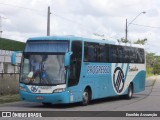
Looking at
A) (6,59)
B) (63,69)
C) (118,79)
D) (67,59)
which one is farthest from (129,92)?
(6,59)

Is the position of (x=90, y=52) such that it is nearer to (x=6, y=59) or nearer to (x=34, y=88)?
(x=34, y=88)

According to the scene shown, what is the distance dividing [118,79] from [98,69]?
3.07 m

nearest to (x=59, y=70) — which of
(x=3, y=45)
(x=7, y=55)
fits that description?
(x=7, y=55)

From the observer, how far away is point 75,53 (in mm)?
20609

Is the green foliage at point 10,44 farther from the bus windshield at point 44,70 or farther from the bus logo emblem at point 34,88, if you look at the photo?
the bus logo emblem at point 34,88

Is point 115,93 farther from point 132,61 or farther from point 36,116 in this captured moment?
point 36,116

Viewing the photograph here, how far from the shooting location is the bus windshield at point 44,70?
65.3ft

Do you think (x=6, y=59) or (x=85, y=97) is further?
(x=6, y=59)

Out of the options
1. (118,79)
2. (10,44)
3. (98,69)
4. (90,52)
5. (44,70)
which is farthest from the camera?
(10,44)

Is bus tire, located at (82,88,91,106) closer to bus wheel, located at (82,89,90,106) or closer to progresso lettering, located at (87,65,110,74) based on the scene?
bus wheel, located at (82,89,90,106)

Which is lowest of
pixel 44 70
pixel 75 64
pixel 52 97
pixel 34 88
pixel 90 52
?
pixel 52 97

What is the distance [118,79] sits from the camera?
25875 millimetres

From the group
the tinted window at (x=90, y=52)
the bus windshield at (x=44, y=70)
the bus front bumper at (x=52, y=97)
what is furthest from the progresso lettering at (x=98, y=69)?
the bus front bumper at (x=52, y=97)

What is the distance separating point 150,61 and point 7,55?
92.9 metres
